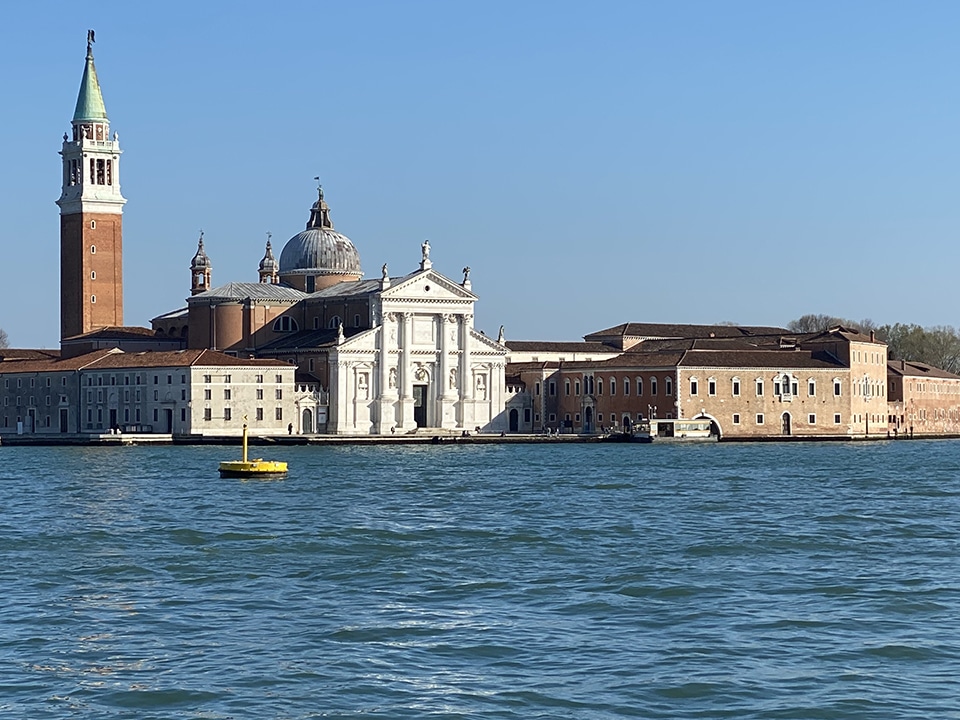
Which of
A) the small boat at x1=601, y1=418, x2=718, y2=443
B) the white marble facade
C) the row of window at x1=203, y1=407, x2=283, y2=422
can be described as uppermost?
the white marble facade

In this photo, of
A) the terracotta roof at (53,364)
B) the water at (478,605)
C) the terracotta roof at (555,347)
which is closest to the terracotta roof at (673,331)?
the terracotta roof at (555,347)

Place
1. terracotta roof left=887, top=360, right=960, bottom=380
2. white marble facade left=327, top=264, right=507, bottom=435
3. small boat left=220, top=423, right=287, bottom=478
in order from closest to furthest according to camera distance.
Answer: small boat left=220, top=423, right=287, bottom=478, white marble facade left=327, top=264, right=507, bottom=435, terracotta roof left=887, top=360, right=960, bottom=380

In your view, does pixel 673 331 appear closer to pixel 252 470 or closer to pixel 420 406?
pixel 420 406

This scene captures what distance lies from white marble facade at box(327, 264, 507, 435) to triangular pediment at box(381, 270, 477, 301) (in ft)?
0.11

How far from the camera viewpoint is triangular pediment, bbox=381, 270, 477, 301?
209 ft

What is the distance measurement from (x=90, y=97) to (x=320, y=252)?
34.6 ft

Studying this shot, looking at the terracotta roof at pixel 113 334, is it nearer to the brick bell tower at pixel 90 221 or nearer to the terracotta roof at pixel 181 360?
the brick bell tower at pixel 90 221

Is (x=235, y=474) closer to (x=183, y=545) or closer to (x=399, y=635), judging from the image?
(x=183, y=545)

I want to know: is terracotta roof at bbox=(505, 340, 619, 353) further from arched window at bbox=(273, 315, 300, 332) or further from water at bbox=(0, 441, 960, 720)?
water at bbox=(0, 441, 960, 720)

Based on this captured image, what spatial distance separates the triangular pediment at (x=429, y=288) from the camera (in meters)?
63.6

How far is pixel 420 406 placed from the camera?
212 feet

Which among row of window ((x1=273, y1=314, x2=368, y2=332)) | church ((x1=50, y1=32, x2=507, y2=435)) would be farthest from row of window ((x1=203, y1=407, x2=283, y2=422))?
row of window ((x1=273, y1=314, x2=368, y2=332))

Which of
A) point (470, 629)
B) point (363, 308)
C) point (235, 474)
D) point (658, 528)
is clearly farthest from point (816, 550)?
point (363, 308)

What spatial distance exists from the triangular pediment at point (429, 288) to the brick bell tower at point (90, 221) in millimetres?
11178
